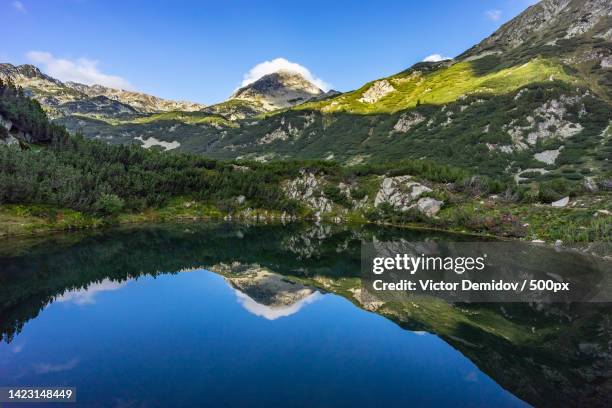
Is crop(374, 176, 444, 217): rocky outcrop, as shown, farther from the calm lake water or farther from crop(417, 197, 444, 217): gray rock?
the calm lake water

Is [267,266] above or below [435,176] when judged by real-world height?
below

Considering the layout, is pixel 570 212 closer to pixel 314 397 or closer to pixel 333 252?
pixel 333 252

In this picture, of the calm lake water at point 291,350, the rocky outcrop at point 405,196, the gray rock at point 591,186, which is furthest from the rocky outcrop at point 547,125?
the calm lake water at point 291,350

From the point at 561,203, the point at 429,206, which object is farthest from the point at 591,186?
the point at 429,206

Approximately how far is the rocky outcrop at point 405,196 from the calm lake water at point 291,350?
57.3m

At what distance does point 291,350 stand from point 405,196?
79587 millimetres

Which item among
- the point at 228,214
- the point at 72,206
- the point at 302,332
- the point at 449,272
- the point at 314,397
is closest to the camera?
the point at 314,397

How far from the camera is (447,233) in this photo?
76.1m

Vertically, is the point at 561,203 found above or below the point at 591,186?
below

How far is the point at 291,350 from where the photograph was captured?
19.4m

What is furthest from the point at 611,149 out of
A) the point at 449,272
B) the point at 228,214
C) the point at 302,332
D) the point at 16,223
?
the point at 16,223

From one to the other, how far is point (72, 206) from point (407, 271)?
59185 mm

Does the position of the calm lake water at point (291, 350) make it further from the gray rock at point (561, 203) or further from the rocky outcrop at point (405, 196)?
the rocky outcrop at point (405, 196)

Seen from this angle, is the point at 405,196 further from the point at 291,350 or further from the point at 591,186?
the point at 291,350
